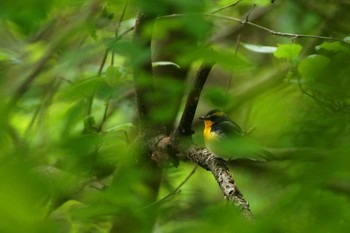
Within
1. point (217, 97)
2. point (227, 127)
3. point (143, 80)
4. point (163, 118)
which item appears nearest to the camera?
point (217, 97)

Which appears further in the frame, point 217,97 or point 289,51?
point 289,51

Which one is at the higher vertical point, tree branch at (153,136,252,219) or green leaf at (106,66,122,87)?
green leaf at (106,66,122,87)

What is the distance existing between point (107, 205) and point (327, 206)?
33 cm

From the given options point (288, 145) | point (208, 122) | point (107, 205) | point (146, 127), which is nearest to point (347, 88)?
point (288, 145)

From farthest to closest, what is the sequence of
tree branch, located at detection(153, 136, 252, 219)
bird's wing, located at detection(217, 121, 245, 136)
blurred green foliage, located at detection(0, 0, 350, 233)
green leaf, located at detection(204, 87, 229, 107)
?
1. bird's wing, located at detection(217, 121, 245, 136)
2. tree branch, located at detection(153, 136, 252, 219)
3. green leaf, located at detection(204, 87, 229, 107)
4. blurred green foliage, located at detection(0, 0, 350, 233)

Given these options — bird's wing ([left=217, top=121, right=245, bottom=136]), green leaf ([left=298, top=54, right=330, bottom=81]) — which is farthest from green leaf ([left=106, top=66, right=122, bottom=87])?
green leaf ([left=298, top=54, right=330, bottom=81])

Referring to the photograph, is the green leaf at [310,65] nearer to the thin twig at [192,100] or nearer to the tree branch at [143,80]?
the thin twig at [192,100]

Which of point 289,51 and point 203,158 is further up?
point 289,51

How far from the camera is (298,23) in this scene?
6.91 ft

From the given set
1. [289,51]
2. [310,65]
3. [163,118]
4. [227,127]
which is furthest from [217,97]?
[227,127]

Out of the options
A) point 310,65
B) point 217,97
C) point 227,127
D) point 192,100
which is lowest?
point 227,127

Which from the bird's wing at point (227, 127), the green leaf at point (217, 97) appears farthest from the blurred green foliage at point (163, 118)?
the bird's wing at point (227, 127)

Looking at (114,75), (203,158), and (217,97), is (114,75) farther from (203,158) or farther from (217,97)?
(217,97)

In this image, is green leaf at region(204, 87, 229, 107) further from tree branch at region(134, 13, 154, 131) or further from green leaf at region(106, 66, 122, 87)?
A: green leaf at region(106, 66, 122, 87)
